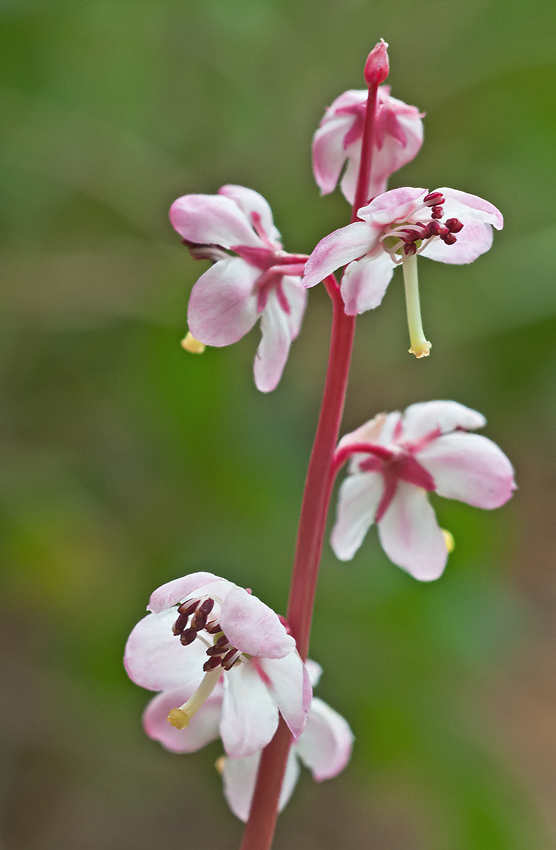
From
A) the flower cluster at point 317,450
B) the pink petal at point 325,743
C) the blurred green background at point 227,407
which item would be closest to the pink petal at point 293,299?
the flower cluster at point 317,450

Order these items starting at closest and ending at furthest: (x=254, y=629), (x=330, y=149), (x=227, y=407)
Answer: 1. (x=254, y=629)
2. (x=330, y=149)
3. (x=227, y=407)

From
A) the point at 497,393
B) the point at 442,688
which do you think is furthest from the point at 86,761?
the point at 497,393

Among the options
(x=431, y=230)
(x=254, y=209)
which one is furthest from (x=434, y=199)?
(x=254, y=209)

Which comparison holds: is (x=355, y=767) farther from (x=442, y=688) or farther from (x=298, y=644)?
(x=298, y=644)

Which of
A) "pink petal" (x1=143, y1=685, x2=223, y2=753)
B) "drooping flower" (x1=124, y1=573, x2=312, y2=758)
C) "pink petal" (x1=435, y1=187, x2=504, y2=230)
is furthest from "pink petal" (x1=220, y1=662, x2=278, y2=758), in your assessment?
"pink petal" (x1=435, y1=187, x2=504, y2=230)

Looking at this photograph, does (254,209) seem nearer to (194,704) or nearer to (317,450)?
(317,450)

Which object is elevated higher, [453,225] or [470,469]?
[453,225]

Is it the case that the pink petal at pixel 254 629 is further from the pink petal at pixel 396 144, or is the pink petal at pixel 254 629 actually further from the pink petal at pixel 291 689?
the pink petal at pixel 396 144
